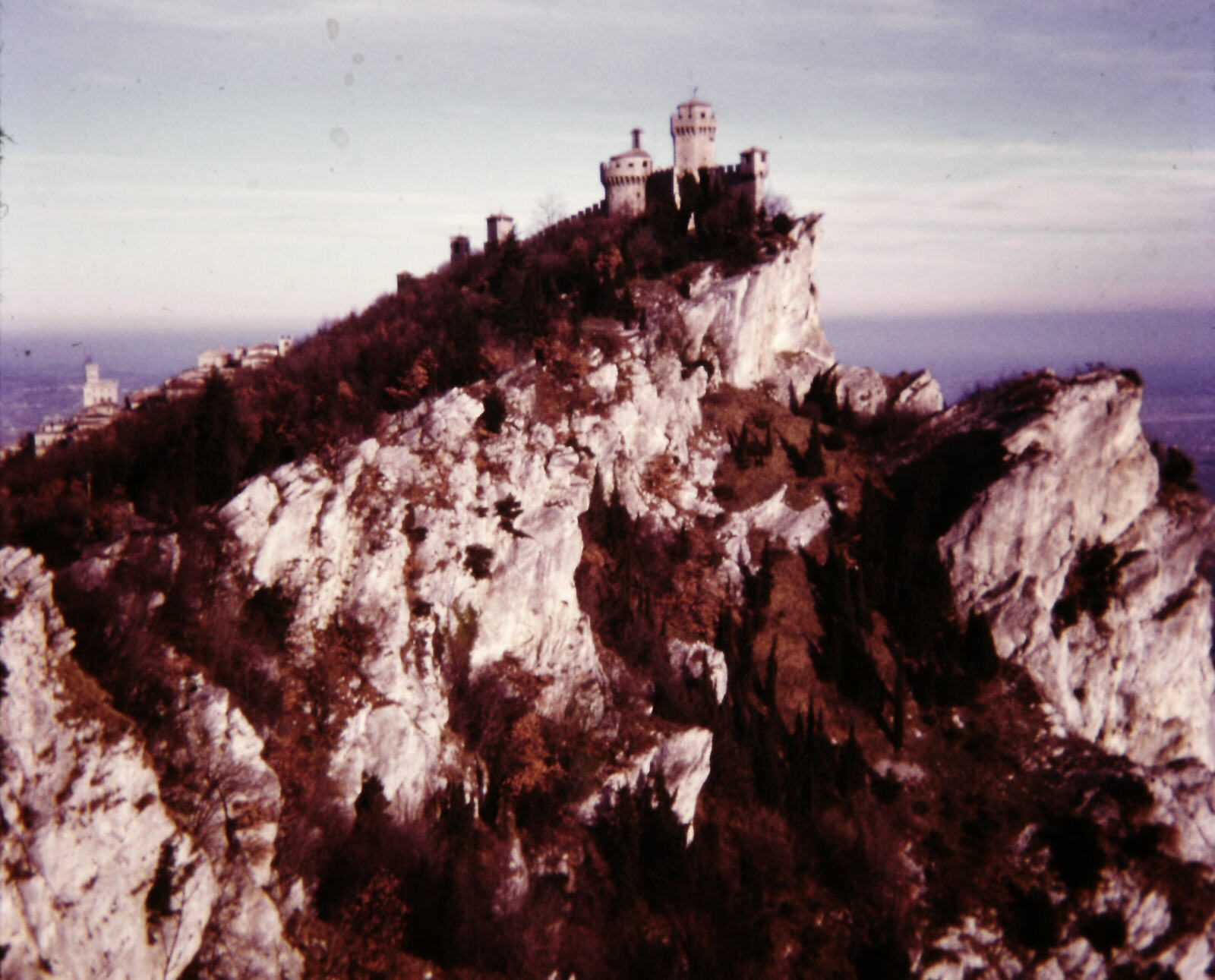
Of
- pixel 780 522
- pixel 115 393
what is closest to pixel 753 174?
pixel 780 522

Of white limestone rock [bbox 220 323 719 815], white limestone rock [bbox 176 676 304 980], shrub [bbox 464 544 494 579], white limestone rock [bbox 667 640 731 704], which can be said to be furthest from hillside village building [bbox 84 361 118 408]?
white limestone rock [bbox 667 640 731 704]

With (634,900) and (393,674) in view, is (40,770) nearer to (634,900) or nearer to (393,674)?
(393,674)

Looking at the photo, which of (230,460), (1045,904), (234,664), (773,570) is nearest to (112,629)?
(234,664)

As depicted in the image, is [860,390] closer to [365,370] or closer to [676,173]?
[676,173]

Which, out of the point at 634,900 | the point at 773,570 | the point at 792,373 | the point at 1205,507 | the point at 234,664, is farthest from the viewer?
the point at 792,373

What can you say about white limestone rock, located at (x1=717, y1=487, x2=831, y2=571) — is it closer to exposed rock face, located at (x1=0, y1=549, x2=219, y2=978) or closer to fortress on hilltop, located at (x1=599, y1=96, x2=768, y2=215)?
fortress on hilltop, located at (x1=599, y1=96, x2=768, y2=215)

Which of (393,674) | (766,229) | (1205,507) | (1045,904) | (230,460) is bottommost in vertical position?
(1045,904)

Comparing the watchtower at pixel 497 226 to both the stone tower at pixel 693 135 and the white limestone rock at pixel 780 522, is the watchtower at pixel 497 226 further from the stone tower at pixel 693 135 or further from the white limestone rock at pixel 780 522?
the white limestone rock at pixel 780 522
